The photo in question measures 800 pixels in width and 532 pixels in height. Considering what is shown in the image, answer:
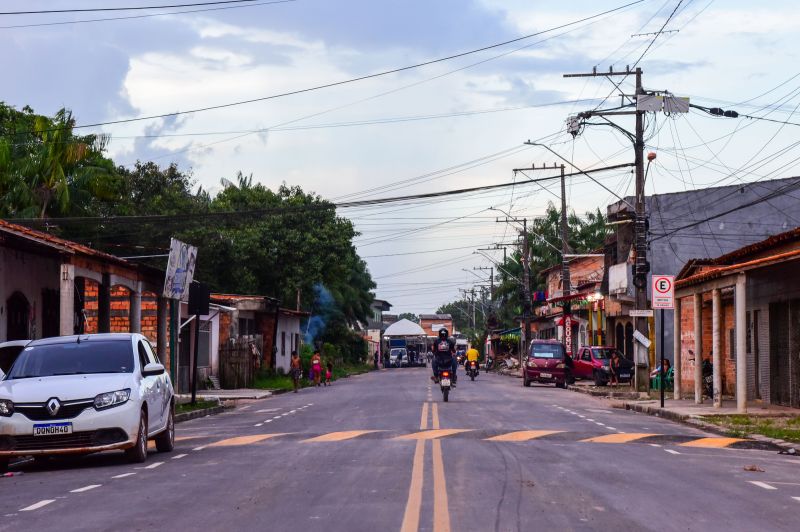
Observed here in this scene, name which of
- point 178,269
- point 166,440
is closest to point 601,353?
point 178,269

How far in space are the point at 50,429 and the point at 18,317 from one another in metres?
14.3

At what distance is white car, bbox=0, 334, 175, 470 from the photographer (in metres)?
14.3

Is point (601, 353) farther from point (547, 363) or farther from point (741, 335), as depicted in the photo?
point (741, 335)

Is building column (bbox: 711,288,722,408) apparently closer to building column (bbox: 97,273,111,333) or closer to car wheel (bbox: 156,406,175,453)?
building column (bbox: 97,273,111,333)

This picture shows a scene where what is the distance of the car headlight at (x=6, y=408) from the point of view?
564 inches

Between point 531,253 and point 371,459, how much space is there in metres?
81.6

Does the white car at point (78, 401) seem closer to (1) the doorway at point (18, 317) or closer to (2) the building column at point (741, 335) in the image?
(1) the doorway at point (18, 317)

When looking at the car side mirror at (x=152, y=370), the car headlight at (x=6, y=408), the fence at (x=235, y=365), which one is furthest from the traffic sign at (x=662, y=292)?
the fence at (x=235, y=365)

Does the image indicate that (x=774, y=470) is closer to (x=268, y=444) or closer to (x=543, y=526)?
(x=543, y=526)

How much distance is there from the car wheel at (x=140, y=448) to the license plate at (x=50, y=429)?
981 millimetres

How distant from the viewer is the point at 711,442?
18797 mm

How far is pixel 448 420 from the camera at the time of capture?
75.6 ft

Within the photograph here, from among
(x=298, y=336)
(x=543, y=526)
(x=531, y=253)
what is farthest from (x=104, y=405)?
(x=531, y=253)

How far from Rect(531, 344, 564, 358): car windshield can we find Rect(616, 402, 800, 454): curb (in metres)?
14.6
